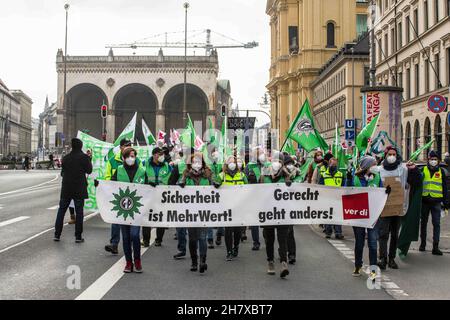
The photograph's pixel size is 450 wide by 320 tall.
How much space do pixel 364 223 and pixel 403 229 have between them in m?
1.95

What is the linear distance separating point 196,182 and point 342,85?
181 ft

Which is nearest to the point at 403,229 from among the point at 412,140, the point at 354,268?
the point at 354,268

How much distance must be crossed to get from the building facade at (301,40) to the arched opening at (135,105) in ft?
64.1

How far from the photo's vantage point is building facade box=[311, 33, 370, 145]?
59938mm

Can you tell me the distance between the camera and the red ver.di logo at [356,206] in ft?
30.1

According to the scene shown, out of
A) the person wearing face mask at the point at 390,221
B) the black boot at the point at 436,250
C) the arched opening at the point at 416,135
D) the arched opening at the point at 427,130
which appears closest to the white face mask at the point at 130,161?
the person wearing face mask at the point at 390,221

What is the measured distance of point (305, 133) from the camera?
14.0 meters

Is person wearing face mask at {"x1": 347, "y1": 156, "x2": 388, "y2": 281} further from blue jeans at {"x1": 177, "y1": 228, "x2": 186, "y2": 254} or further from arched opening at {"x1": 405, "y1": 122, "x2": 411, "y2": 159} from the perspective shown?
arched opening at {"x1": 405, "y1": 122, "x2": 411, "y2": 159}

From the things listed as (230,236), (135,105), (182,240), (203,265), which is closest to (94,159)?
(182,240)

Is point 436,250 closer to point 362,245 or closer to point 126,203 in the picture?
point 362,245

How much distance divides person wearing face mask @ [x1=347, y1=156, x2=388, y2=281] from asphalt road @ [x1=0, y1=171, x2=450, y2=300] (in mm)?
271

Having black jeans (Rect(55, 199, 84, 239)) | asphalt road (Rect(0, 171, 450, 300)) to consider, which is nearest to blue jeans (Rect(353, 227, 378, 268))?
asphalt road (Rect(0, 171, 450, 300))
